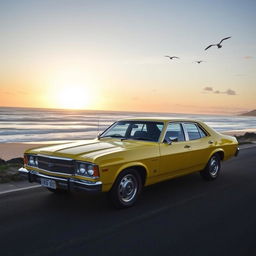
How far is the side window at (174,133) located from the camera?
6203 millimetres

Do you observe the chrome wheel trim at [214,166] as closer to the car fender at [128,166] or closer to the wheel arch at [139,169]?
the wheel arch at [139,169]

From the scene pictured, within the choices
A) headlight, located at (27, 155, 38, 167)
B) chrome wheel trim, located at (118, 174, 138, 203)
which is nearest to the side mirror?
chrome wheel trim, located at (118, 174, 138, 203)

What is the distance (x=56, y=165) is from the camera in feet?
17.1

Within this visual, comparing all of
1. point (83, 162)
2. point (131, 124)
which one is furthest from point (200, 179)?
point (83, 162)

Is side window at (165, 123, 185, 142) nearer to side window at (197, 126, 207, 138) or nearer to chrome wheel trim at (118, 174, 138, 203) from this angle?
side window at (197, 126, 207, 138)

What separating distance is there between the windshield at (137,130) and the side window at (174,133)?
0.60 ft

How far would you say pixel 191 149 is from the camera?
6668 millimetres

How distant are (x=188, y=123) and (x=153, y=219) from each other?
293cm

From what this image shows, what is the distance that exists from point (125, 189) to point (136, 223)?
85 cm

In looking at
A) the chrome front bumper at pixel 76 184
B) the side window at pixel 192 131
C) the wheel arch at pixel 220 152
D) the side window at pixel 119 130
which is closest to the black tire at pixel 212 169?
the wheel arch at pixel 220 152

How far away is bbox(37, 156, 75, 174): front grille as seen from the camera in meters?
5.04

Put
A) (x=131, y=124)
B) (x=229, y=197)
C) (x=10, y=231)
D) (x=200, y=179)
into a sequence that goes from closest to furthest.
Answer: (x=10, y=231)
(x=229, y=197)
(x=131, y=124)
(x=200, y=179)

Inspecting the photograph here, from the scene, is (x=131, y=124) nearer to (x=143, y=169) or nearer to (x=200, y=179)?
(x=143, y=169)

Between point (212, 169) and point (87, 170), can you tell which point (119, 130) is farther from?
point (212, 169)
